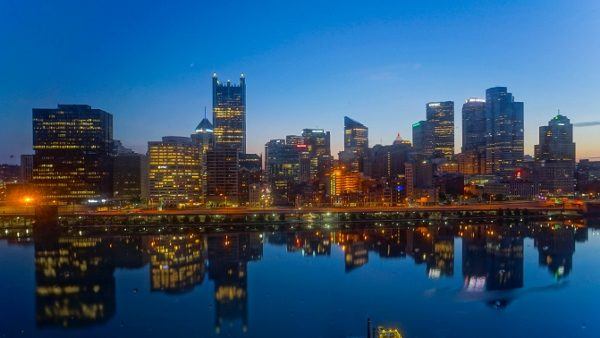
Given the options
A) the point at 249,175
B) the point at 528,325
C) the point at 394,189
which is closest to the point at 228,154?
the point at 249,175

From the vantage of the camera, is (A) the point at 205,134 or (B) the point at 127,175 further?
(A) the point at 205,134

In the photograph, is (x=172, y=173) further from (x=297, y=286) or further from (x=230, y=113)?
(x=297, y=286)

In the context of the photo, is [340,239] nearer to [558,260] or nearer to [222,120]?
[558,260]

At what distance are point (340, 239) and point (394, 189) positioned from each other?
108 feet

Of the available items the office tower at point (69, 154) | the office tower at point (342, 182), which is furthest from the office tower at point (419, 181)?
the office tower at point (69, 154)

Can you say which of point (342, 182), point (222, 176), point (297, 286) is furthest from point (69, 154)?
point (297, 286)

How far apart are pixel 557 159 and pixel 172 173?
67.9m

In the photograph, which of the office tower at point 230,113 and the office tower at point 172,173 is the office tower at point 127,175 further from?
the office tower at point 230,113

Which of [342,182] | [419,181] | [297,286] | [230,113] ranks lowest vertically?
[297,286]

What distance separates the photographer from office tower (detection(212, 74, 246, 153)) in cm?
10031

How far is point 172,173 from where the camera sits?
67.9m

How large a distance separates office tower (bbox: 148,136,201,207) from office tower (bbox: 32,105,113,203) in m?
6.66

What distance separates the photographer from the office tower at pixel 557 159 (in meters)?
82.5

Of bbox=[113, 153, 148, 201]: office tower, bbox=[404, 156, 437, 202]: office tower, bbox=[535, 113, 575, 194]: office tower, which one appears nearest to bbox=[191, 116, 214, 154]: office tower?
bbox=[113, 153, 148, 201]: office tower
